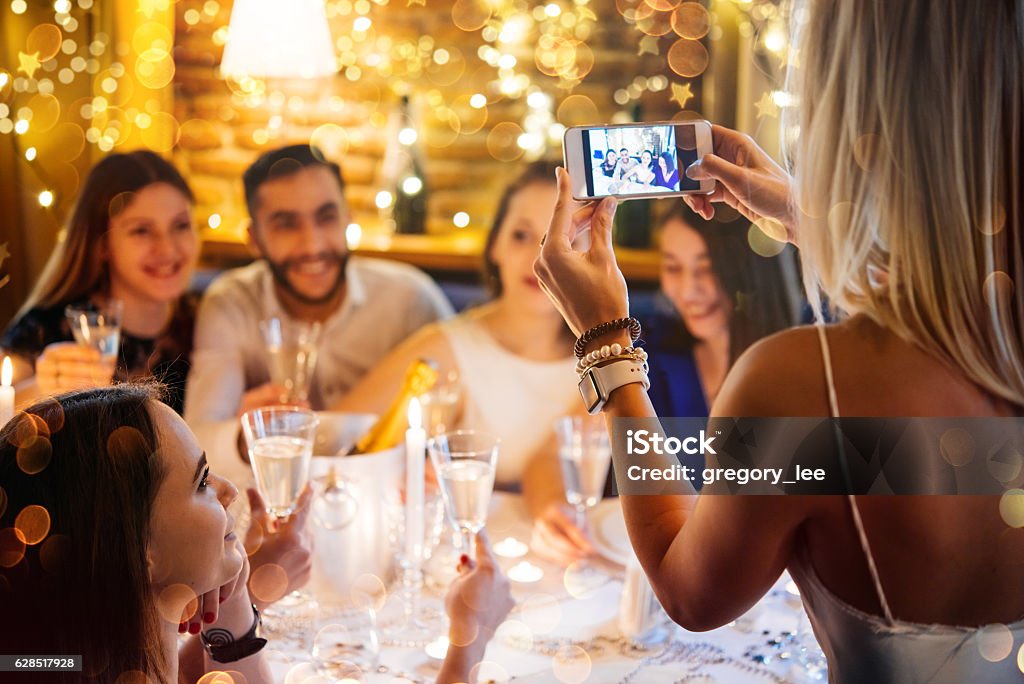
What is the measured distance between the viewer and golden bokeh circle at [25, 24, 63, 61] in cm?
249

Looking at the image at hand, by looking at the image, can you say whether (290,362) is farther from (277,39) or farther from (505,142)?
(505,142)

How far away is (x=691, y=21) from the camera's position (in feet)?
7.72

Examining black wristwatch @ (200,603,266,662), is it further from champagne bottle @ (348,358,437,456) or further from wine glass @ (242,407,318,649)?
champagne bottle @ (348,358,437,456)

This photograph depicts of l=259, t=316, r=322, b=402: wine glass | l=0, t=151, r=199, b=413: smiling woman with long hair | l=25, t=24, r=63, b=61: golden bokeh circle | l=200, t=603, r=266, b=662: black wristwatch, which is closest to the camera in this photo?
l=200, t=603, r=266, b=662: black wristwatch

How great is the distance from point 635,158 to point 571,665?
0.56 m

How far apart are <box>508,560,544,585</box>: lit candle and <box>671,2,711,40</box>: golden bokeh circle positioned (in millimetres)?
1439

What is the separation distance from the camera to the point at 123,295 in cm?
217

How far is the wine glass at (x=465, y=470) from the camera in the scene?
1148 millimetres

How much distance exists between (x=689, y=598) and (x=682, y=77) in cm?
172

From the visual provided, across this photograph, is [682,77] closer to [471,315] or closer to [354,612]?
[471,315]

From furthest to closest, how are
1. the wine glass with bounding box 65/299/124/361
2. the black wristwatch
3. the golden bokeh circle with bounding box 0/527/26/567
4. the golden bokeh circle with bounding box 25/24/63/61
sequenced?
the golden bokeh circle with bounding box 25/24/63/61
the wine glass with bounding box 65/299/124/361
the black wristwatch
the golden bokeh circle with bounding box 0/527/26/567

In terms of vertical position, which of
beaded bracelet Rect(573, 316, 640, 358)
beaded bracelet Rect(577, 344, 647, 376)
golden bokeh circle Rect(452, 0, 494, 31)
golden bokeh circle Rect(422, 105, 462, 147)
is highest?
golden bokeh circle Rect(452, 0, 494, 31)

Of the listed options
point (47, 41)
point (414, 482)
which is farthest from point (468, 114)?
point (414, 482)

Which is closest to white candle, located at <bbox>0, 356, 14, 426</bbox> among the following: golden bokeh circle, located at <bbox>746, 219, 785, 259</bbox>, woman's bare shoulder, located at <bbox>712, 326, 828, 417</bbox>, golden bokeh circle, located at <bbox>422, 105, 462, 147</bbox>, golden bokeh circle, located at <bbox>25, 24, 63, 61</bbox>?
woman's bare shoulder, located at <bbox>712, 326, 828, 417</bbox>
